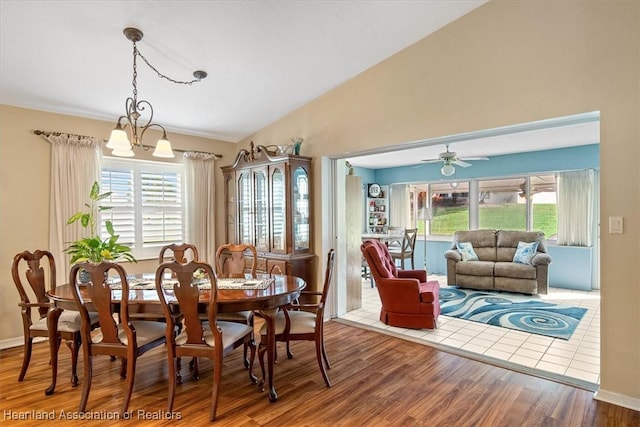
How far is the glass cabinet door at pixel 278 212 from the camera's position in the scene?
4.35 meters

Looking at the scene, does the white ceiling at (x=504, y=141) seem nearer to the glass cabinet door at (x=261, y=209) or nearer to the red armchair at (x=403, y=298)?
the glass cabinet door at (x=261, y=209)

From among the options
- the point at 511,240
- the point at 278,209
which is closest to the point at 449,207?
the point at 511,240

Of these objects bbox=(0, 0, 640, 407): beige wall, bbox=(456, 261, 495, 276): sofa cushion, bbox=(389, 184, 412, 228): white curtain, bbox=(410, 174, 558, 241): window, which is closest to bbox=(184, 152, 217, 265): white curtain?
bbox=(0, 0, 640, 407): beige wall

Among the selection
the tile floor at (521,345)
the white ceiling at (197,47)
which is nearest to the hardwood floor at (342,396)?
the tile floor at (521,345)

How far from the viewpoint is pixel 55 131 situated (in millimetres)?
3898

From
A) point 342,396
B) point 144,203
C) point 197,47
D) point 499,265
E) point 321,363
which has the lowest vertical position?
point 342,396

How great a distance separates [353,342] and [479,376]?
4.04 feet

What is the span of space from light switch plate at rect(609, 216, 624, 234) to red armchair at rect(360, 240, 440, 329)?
72.8 inches

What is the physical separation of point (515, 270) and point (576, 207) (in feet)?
5.31

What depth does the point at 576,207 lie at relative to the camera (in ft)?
19.5

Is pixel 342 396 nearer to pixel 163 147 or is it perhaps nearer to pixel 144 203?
pixel 163 147

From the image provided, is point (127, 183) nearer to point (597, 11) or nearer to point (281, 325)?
point (281, 325)

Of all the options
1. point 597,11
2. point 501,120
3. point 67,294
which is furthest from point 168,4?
point 597,11

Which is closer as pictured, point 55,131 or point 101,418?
point 101,418
